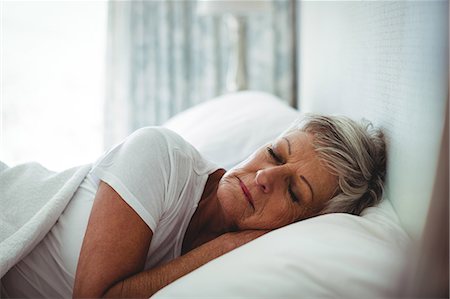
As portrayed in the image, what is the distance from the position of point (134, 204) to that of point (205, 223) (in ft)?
0.95

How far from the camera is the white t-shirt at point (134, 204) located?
103 cm

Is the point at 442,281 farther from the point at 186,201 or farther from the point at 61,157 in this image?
the point at 61,157

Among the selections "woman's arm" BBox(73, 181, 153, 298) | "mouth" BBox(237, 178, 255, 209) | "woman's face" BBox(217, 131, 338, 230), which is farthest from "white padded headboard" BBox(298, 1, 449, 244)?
"woman's arm" BBox(73, 181, 153, 298)

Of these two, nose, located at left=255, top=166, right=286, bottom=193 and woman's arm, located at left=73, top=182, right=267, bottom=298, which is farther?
nose, located at left=255, top=166, right=286, bottom=193

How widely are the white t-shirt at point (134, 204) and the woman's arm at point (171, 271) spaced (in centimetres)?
9

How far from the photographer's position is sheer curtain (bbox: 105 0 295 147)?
337 cm

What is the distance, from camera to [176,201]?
1121 millimetres

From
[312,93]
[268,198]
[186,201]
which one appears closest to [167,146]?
[186,201]

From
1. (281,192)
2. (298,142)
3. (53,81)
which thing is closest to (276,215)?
(281,192)

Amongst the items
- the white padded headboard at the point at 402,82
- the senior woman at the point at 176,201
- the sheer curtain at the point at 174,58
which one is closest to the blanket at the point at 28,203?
the senior woman at the point at 176,201

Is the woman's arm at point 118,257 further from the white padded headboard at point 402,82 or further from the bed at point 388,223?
the white padded headboard at point 402,82

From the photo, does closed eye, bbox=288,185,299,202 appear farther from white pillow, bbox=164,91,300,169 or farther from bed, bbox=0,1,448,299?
white pillow, bbox=164,91,300,169

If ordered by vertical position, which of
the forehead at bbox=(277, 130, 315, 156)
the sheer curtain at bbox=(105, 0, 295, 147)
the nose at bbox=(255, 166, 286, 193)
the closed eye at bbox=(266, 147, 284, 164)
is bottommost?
the nose at bbox=(255, 166, 286, 193)

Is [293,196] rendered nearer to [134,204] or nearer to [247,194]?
[247,194]
